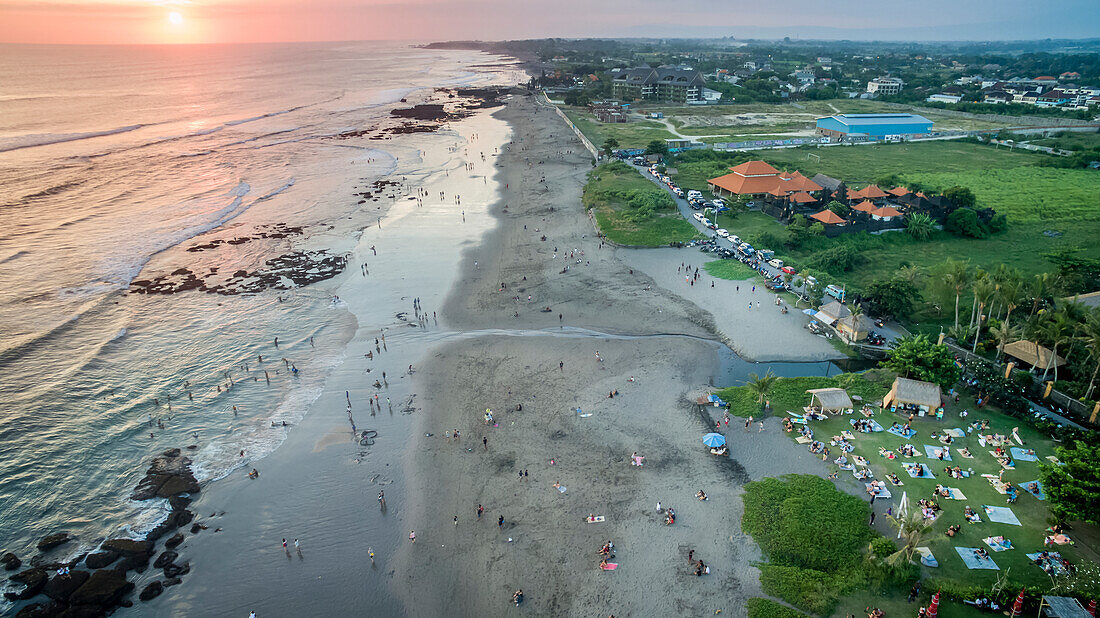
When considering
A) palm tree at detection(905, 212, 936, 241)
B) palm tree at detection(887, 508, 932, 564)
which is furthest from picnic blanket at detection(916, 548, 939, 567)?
palm tree at detection(905, 212, 936, 241)

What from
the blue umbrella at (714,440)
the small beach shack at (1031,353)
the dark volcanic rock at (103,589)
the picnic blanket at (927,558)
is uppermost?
the small beach shack at (1031,353)

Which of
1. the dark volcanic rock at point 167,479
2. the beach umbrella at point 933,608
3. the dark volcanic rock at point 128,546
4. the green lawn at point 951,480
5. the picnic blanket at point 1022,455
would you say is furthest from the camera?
the dark volcanic rock at point 167,479

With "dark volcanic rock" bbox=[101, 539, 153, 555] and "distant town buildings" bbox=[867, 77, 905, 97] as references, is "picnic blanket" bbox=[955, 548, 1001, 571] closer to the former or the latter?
"dark volcanic rock" bbox=[101, 539, 153, 555]

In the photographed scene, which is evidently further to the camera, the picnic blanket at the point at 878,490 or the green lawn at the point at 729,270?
the green lawn at the point at 729,270

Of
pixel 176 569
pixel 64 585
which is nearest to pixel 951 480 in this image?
pixel 176 569

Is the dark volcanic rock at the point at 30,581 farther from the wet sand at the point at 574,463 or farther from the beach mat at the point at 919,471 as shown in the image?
the beach mat at the point at 919,471

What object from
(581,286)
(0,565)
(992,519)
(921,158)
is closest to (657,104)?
(921,158)

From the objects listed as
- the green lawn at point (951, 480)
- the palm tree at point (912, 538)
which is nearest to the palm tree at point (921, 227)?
the green lawn at point (951, 480)

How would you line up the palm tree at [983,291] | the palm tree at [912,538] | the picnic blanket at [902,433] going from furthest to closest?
the palm tree at [983,291]
the picnic blanket at [902,433]
the palm tree at [912,538]
